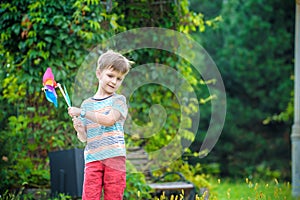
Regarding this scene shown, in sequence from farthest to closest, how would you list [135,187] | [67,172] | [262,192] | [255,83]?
[255,83], [135,187], [67,172], [262,192]

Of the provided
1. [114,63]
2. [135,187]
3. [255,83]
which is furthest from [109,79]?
[255,83]

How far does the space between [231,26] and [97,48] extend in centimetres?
499

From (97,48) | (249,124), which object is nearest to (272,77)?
(249,124)

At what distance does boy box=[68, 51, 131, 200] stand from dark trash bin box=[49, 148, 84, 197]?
0.96 m

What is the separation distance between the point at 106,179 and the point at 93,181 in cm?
7

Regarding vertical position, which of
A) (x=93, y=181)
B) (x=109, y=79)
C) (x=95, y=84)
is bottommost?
(x=93, y=181)

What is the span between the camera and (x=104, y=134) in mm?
2742

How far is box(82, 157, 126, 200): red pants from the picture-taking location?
272 cm

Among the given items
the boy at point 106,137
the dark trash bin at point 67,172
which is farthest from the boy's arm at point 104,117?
the dark trash bin at point 67,172

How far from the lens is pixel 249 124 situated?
9.02 m

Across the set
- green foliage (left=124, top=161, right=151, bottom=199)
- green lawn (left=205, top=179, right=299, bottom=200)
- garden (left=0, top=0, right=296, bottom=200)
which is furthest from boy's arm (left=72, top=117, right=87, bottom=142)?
green foliage (left=124, top=161, right=151, bottom=199)

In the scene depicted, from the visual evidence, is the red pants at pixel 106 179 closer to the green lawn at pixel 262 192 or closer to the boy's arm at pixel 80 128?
the boy's arm at pixel 80 128

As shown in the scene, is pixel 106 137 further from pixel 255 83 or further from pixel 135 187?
pixel 255 83

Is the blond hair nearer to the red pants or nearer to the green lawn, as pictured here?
the red pants
